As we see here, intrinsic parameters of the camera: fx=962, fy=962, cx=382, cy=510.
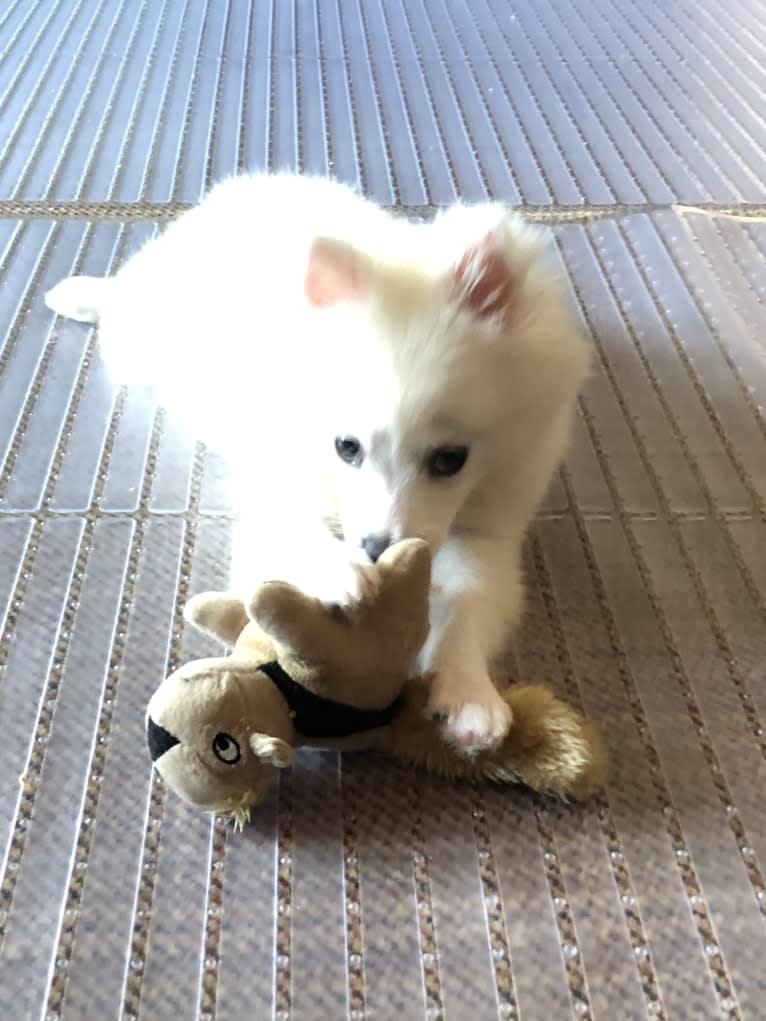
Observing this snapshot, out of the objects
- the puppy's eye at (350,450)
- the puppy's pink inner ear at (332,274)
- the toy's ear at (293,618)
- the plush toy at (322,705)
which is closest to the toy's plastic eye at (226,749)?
the plush toy at (322,705)

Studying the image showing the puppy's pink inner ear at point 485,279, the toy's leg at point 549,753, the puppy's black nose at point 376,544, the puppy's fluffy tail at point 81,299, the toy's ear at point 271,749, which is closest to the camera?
the toy's ear at point 271,749

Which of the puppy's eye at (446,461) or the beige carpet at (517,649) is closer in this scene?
the beige carpet at (517,649)

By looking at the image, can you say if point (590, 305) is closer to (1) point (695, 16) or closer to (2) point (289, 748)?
(2) point (289, 748)

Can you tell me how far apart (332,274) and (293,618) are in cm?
56

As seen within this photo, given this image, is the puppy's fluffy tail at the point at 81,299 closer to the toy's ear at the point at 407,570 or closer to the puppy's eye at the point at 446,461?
the puppy's eye at the point at 446,461

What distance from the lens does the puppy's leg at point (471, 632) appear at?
3.68 feet

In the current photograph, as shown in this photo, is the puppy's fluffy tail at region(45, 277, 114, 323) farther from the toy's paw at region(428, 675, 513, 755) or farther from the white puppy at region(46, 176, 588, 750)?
the toy's paw at region(428, 675, 513, 755)

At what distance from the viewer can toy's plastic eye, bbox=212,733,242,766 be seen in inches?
39.2

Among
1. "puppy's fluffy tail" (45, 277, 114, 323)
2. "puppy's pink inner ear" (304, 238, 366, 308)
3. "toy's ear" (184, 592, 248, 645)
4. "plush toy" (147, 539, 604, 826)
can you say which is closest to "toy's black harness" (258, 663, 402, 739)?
"plush toy" (147, 539, 604, 826)

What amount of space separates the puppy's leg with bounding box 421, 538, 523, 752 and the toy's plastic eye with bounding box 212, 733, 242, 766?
256 mm

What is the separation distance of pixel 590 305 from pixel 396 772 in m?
1.25

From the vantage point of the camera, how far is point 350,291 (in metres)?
1.34

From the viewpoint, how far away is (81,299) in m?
1.93

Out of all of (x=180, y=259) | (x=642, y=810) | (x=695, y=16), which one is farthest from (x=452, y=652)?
(x=695, y=16)
